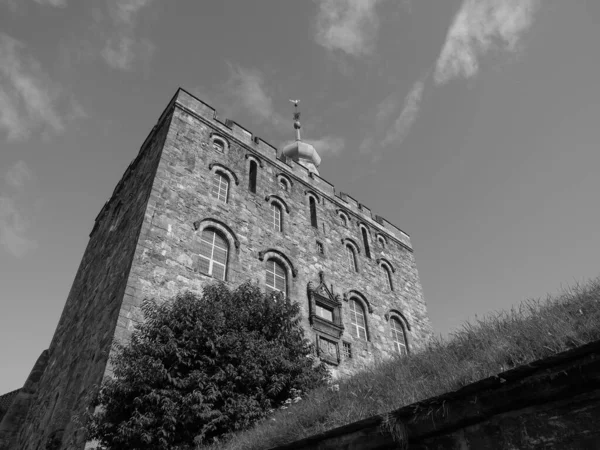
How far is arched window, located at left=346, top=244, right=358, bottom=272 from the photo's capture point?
19.7 meters

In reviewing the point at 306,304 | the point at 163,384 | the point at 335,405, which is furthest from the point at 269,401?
the point at 306,304

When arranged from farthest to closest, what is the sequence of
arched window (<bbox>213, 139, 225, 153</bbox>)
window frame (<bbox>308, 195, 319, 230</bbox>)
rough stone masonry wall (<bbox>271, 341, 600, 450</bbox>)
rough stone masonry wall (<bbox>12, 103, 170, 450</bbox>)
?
1. window frame (<bbox>308, 195, 319, 230</bbox>)
2. arched window (<bbox>213, 139, 225, 153</bbox>)
3. rough stone masonry wall (<bbox>12, 103, 170, 450</bbox>)
4. rough stone masonry wall (<bbox>271, 341, 600, 450</bbox>)

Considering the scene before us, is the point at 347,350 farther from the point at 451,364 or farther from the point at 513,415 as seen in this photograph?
the point at 513,415

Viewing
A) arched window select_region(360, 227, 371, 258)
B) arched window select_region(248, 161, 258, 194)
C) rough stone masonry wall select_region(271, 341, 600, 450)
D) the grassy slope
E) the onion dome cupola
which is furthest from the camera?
the onion dome cupola

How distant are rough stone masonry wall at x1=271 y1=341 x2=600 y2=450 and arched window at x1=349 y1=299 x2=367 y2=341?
41.7ft

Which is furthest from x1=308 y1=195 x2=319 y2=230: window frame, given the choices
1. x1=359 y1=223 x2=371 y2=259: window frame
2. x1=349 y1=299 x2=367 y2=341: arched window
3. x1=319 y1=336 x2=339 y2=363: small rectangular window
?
x1=319 y1=336 x2=339 y2=363: small rectangular window

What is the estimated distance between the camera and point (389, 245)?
76.9ft

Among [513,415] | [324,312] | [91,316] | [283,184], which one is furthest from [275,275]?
[513,415]

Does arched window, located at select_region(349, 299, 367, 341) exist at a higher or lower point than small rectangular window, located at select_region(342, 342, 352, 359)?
higher

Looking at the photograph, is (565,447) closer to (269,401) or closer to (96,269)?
(269,401)

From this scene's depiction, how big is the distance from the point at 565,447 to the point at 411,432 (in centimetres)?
133

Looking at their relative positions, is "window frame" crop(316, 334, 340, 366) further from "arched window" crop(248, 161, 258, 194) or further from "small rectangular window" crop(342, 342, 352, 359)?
"arched window" crop(248, 161, 258, 194)

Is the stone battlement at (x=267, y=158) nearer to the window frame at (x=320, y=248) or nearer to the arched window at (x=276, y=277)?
the window frame at (x=320, y=248)

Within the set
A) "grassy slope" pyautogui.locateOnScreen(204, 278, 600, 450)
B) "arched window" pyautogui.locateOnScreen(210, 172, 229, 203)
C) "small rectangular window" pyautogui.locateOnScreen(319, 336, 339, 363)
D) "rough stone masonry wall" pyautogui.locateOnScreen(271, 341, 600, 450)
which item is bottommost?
"rough stone masonry wall" pyautogui.locateOnScreen(271, 341, 600, 450)
